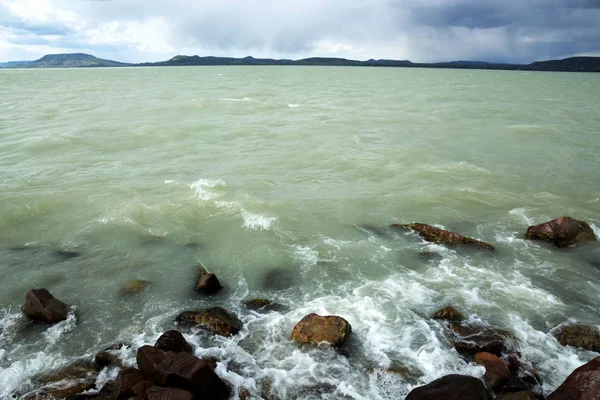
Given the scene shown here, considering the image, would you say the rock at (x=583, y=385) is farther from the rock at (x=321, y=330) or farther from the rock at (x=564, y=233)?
the rock at (x=564, y=233)

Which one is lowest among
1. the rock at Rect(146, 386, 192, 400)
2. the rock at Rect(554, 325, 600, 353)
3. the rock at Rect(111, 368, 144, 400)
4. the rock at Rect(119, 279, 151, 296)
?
the rock at Rect(554, 325, 600, 353)

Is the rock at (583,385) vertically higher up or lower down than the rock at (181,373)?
higher up

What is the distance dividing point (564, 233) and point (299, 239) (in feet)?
37.2

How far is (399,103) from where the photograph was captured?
59188 mm

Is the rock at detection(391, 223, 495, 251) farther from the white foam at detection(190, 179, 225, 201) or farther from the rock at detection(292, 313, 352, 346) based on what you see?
the white foam at detection(190, 179, 225, 201)

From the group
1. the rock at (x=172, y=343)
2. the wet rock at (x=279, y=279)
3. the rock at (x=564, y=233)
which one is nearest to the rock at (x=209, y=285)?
the wet rock at (x=279, y=279)

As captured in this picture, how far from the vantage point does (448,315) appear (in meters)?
12.2

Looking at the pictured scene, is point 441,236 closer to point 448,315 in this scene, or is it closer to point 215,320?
point 448,315

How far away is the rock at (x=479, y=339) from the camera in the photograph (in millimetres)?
10664

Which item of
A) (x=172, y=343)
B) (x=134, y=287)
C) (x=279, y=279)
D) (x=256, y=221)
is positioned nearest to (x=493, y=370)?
(x=279, y=279)

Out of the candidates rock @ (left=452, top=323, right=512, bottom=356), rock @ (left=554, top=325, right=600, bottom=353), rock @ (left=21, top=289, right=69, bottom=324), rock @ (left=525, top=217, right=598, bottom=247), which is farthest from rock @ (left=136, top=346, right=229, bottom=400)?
rock @ (left=525, top=217, right=598, bottom=247)

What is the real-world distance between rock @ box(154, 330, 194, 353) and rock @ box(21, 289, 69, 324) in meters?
4.18

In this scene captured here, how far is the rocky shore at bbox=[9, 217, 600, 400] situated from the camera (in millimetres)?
8461

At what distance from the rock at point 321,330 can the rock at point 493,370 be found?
143 inches
